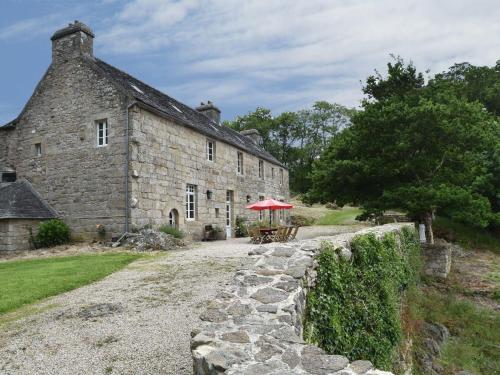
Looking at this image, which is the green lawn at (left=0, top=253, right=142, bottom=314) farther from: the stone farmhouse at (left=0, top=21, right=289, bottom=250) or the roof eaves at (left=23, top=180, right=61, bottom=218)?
the roof eaves at (left=23, top=180, right=61, bottom=218)

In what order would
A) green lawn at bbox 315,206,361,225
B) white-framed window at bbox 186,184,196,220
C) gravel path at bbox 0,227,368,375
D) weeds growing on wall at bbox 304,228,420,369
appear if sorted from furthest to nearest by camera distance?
green lawn at bbox 315,206,361,225 → white-framed window at bbox 186,184,196,220 → weeds growing on wall at bbox 304,228,420,369 → gravel path at bbox 0,227,368,375

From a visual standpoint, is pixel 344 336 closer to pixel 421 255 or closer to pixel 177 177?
pixel 421 255

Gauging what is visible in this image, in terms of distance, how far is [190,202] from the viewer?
18562mm

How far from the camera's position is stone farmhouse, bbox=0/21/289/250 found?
599 inches

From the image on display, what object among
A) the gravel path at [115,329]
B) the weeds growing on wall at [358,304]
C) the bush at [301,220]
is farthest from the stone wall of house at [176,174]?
the weeds growing on wall at [358,304]

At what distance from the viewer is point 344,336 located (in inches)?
191

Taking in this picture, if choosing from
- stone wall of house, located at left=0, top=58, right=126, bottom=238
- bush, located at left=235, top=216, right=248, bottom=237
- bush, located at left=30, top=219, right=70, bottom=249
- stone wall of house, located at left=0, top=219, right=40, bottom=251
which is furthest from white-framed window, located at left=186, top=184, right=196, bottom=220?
stone wall of house, located at left=0, top=219, right=40, bottom=251

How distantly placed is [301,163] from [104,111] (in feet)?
119

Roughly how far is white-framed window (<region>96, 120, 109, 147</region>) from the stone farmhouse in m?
0.04

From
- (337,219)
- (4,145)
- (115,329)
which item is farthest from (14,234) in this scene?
(337,219)

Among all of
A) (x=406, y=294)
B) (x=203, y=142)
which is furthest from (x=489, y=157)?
(x=203, y=142)

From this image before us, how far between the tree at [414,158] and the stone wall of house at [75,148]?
7769mm

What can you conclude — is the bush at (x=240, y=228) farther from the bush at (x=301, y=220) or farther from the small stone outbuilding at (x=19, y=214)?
the small stone outbuilding at (x=19, y=214)

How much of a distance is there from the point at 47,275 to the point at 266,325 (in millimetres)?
7643
